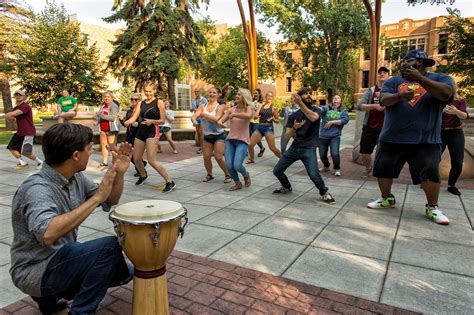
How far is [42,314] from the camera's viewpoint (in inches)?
95.0

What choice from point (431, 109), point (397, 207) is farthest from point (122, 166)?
point (397, 207)

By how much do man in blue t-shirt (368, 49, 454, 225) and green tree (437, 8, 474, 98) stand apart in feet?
43.0

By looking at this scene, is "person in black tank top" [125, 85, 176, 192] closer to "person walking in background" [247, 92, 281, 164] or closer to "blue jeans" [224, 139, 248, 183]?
"blue jeans" [224, 139, 248, 183]

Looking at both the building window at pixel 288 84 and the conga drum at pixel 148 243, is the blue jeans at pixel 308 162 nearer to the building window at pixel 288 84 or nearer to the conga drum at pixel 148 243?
the conga drum at pixel 148 243

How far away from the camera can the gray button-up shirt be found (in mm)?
1899

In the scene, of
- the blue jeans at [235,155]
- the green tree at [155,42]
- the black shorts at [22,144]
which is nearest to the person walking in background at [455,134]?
the blue jeans at [235,155]

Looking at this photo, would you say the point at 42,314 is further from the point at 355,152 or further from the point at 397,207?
the point at 355,152

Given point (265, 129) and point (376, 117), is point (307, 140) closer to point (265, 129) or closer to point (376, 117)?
point (376, 117)

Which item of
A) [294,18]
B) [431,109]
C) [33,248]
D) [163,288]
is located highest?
[294,18]

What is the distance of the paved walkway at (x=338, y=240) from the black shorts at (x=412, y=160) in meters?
0.57

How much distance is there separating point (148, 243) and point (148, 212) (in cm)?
19

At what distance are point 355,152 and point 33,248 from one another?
810 centimetres

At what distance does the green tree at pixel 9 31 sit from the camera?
59.7 ft

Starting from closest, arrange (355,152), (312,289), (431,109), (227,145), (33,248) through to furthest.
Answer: (33,248) < (312,289) < (431,109) < (227,145) < (355,152)
